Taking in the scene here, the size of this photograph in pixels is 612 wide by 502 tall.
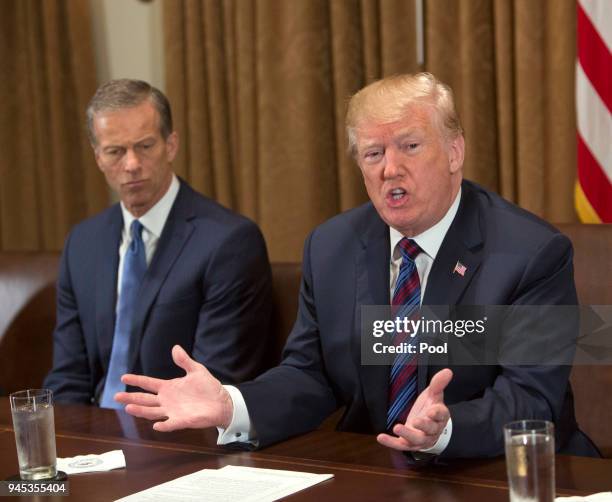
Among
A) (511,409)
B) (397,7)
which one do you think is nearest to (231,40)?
(397,7)

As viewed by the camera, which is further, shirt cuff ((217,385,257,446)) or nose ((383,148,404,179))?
nose ((383,148,404,179))

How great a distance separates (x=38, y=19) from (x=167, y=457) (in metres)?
3.40

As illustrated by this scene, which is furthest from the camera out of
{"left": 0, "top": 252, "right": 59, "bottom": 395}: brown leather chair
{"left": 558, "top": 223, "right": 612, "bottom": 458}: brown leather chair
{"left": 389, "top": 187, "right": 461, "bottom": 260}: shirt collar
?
{"left": 0, "top": 252, "right": 59, "bottom": 395}: brown leather chair

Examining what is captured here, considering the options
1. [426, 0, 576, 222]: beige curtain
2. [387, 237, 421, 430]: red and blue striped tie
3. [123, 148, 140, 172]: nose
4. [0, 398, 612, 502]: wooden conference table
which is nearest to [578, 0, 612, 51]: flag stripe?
[426, 0, 576, 222]: beige curtain

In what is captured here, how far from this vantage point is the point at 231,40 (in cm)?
439

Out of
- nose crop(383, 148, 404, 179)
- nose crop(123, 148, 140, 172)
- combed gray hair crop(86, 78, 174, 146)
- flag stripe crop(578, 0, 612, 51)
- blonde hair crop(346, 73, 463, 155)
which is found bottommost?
nose crop(383, 148, 404, 179)

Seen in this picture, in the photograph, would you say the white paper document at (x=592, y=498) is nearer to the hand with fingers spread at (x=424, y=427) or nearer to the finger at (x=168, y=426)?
the hand with fingers spread at (x=424, y=427)

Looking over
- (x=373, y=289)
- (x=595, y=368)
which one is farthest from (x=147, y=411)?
(x=595, y=368)

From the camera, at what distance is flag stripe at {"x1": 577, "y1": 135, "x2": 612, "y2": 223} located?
336 cm

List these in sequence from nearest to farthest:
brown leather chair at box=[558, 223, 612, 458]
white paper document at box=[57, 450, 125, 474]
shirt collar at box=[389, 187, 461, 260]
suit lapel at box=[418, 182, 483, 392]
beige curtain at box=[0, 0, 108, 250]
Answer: white paper document at box=[57, 450, 125, 474] < suit lapel at box=[418, 182, 483, 392] < shirt collar at box=[389, 187, 461, 260] < brown leather chair at box=[558, 223, 612, 458] < beige curtain at box=[0, 0, 108, 250]

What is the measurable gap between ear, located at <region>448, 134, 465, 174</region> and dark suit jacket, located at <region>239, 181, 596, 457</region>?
10cm

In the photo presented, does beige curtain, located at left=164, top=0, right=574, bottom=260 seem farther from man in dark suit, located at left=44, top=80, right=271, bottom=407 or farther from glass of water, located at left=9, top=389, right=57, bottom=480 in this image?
glass of water, located at left=9, top=389, right=57, bottom=480

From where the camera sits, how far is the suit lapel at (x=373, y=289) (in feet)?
8.41

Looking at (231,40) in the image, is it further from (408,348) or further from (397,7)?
(408,348)
